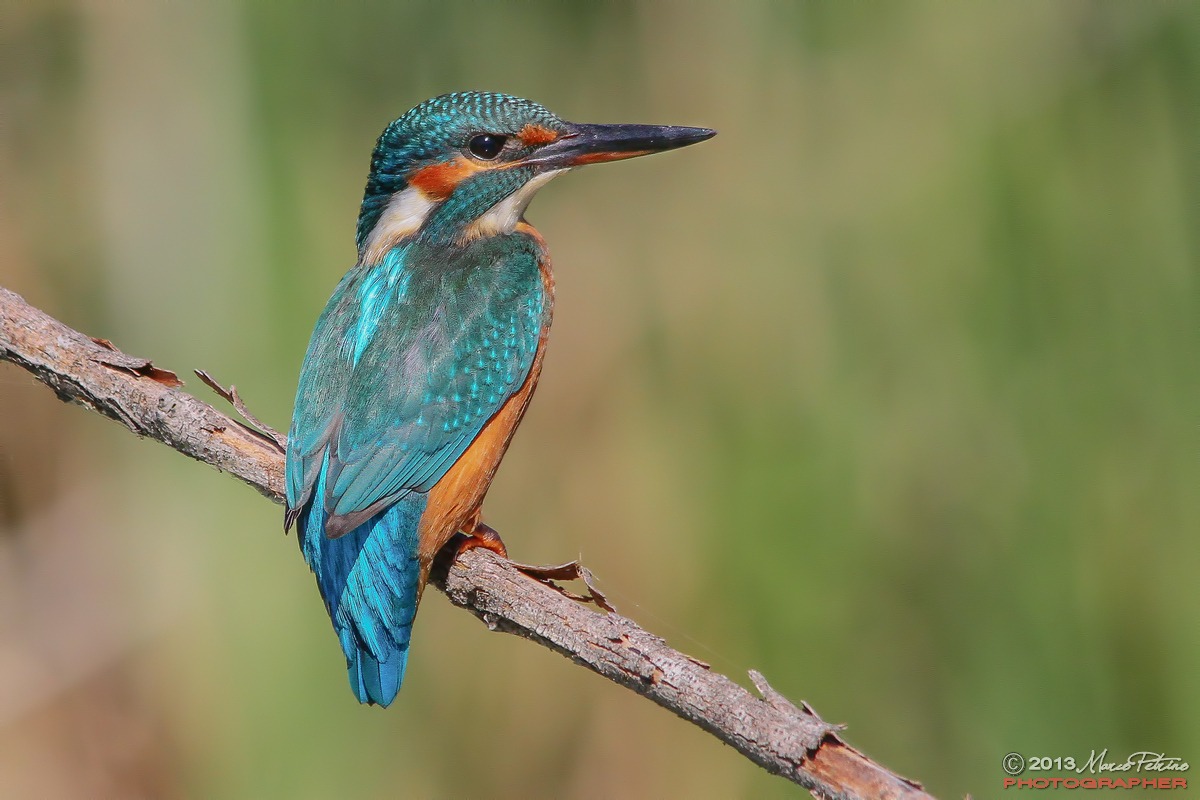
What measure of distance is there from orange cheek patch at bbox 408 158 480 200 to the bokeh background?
1.03 ft

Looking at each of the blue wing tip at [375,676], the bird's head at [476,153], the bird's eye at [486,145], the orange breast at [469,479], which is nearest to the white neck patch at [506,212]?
the bird's head at [476,153]

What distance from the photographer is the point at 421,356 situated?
2.29 metres

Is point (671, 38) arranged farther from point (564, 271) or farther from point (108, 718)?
point (108, 718)

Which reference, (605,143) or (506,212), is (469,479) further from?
(605,143)

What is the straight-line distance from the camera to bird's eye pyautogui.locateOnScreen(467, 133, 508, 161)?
255cm

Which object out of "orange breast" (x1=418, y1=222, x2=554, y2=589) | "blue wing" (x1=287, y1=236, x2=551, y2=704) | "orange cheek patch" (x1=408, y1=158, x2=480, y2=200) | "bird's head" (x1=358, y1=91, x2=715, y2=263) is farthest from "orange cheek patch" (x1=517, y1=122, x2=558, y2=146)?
"orange breast" (x1=418, y1=222, x2=554, y2=589)

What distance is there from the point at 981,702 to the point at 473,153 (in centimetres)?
179

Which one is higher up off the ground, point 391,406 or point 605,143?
point 605,143

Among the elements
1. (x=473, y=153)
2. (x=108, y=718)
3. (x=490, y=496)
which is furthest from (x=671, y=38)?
(x=108, y=718)

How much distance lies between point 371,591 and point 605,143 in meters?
1.20

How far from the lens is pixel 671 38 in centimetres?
311

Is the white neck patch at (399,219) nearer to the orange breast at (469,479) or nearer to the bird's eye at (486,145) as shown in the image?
the bird's eye at (486,145)

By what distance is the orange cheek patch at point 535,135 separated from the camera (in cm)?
254

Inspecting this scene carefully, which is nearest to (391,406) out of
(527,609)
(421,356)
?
(421,356)
